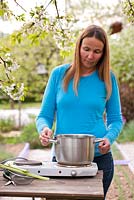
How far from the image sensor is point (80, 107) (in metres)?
2.46

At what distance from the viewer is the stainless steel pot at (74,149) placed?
2115 mm

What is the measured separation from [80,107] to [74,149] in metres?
0.39

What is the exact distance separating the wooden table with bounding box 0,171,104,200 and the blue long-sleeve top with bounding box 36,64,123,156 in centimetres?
43

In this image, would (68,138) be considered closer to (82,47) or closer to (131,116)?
(82,47)

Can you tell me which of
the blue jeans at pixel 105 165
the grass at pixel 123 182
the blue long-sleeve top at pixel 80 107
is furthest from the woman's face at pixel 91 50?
the grass at pixel 123 182

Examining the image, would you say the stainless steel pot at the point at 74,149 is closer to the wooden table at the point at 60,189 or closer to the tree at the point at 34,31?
the wooden table at the point at 60,189

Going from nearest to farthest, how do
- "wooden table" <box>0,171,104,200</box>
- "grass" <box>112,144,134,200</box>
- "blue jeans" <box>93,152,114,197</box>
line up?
"wooden table" <box>0,171,104,200</box> < "blue jeans" <box>93,152,114,197</box> < "grass" <box>112,144,134,200</box>

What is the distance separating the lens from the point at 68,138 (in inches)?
83.2

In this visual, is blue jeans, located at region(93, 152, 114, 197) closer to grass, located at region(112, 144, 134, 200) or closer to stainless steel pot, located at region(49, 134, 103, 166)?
stainless steel pot, located at region(49, 134, 103, 166)

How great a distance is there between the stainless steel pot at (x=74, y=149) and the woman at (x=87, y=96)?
259 millimetres

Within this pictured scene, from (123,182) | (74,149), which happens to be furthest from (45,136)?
(123,182)

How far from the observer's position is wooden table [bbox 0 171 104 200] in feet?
6.06

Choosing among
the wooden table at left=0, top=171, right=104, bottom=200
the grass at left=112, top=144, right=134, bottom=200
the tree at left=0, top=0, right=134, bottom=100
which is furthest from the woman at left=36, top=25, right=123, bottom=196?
the grass at left=112, top=144, right=134, bottom=200

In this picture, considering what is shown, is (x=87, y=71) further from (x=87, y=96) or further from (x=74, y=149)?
(x=74, y=149)
